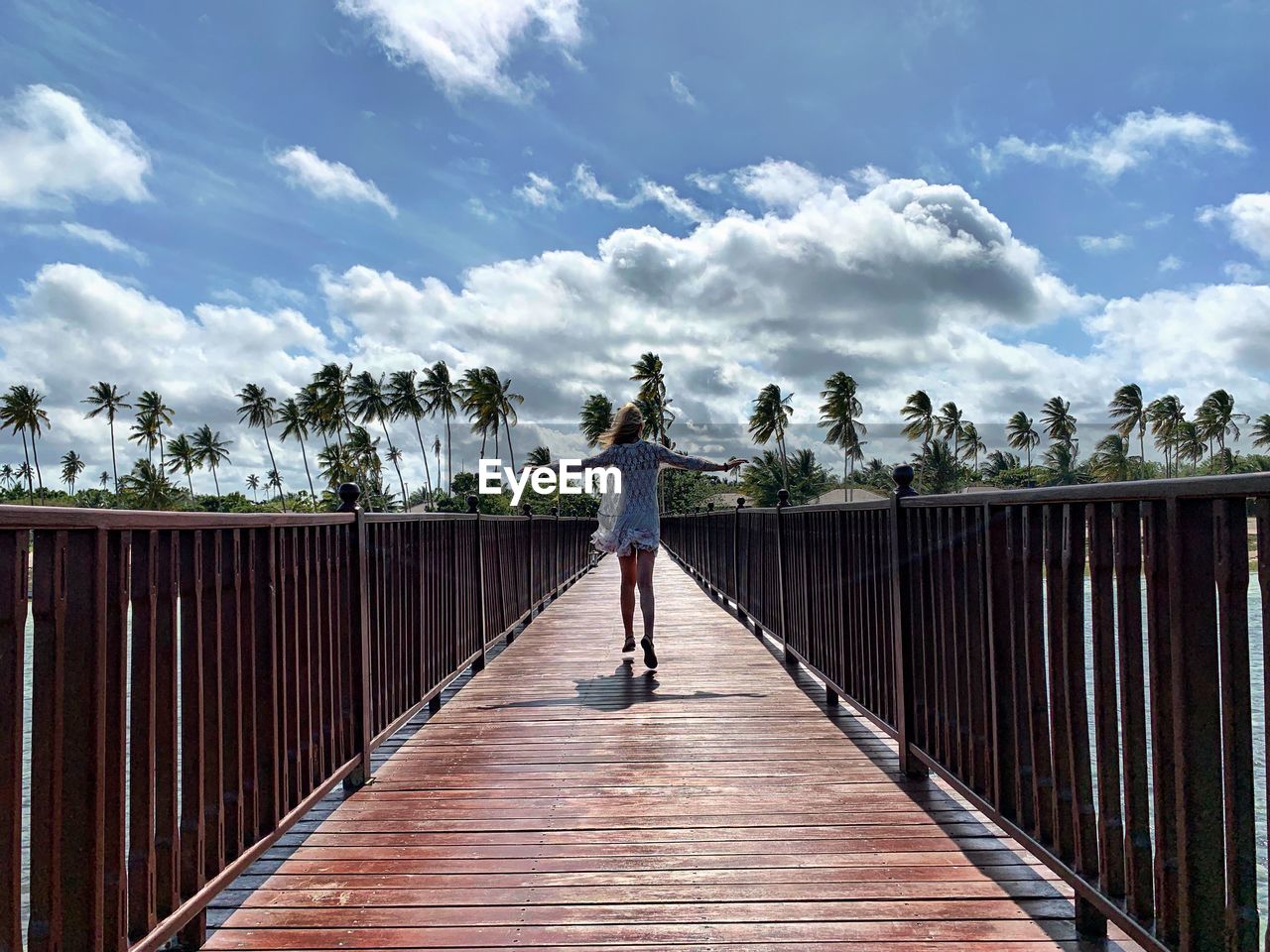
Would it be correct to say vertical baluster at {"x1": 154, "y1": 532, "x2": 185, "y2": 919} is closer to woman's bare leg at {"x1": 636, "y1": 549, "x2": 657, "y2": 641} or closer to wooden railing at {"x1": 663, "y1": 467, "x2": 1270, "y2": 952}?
wooden railing at {"x1": 663, "y1": 467, "x2": 1270, "y2": 952}

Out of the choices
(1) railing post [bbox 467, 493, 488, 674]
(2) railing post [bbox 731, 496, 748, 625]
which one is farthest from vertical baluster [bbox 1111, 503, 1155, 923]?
Answer: (2) railing post [bbox 731, 496, 748, 625]

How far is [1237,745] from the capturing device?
5.23 ft

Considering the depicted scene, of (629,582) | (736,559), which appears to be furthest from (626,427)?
(736,559)

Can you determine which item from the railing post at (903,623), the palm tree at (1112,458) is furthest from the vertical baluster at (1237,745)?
the palm tree at (1112,458)

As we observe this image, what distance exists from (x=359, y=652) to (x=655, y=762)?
4.55 feet

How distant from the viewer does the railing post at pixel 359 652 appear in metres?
3.45

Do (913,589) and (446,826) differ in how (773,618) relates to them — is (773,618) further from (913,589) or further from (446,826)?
(446,826)

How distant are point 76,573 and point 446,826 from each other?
1740mm

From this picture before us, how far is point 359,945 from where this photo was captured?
2213 mm

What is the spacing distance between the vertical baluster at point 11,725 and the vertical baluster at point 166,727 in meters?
0.45

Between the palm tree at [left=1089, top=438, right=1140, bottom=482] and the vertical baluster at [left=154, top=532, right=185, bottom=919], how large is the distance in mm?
96395

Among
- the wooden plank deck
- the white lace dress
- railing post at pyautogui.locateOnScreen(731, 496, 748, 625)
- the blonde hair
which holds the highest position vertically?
the blonde hair

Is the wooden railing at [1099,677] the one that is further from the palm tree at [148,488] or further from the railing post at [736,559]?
the palm tree at [148,488]

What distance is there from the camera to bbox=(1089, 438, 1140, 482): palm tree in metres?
87.0
